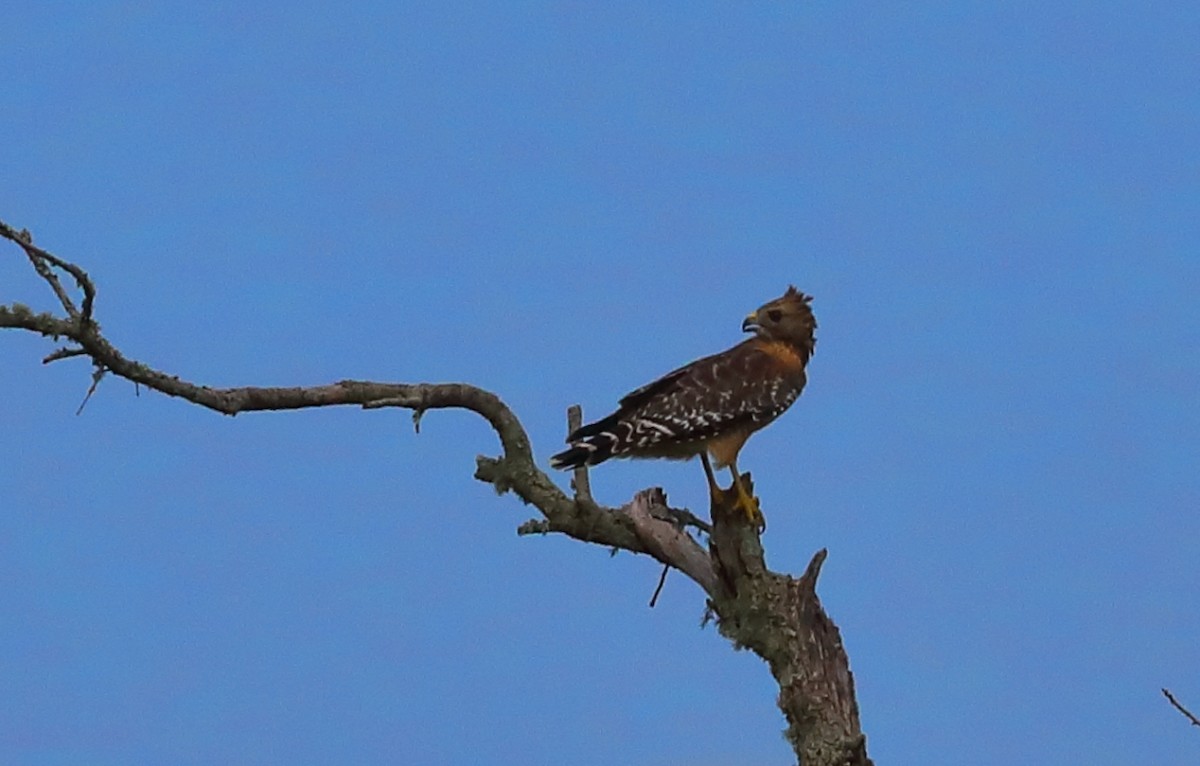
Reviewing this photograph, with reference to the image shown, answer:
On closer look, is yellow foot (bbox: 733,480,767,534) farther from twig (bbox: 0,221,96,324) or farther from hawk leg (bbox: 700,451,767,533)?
twig (bbox: 0,221,96,324)

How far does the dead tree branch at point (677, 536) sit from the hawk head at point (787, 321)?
1767mm

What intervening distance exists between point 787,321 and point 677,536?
203cm

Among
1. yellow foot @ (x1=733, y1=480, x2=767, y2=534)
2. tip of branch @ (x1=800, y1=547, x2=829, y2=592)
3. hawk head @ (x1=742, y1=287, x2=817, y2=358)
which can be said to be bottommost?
tip of branch @ (x1=800, y1=547, x2=829, y2=592)

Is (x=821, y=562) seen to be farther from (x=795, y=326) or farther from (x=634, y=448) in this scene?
(x=795, y=326)

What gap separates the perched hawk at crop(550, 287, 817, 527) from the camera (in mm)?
8438

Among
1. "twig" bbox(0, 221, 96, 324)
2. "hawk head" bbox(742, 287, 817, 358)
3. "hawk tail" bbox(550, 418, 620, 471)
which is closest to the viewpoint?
"twig" bbox(0, 221, 96, 324)

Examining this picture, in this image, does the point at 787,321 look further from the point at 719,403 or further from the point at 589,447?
the point at 589,447

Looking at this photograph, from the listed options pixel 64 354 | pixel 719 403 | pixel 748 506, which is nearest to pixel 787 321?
pixel 719 403

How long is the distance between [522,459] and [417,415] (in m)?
0.66

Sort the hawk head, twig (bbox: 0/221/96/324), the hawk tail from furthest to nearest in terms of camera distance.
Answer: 1. the hawk head
2. the hawk tail
3. twig (bbox: 0/221/96/324)

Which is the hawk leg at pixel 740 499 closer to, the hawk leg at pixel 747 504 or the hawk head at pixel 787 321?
the hawk leg at pixel 747 504

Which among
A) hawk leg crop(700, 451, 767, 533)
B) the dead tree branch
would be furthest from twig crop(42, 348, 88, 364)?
hawk leg crop(700, 451, 767, 533)

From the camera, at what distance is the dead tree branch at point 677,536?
7172 mm

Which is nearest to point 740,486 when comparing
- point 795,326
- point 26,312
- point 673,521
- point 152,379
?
point 673,521
